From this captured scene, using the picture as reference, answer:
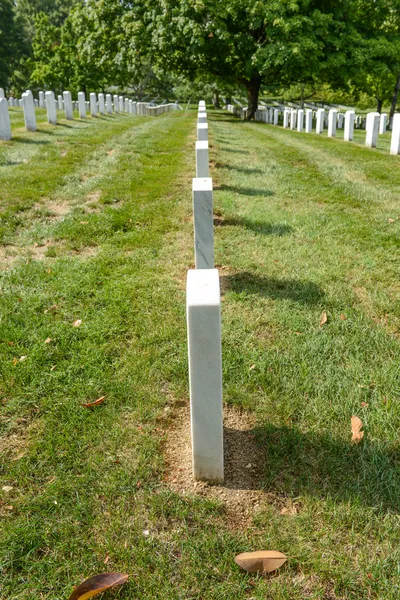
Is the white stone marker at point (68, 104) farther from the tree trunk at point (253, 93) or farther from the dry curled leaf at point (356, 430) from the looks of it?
the dry curled leaf at point (356, 430)

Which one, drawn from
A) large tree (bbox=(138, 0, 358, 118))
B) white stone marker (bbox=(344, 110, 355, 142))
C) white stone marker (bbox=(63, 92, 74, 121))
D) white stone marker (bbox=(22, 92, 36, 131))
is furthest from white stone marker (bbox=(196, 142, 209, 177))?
large tree (bbox=(138, 0, 358, 118))

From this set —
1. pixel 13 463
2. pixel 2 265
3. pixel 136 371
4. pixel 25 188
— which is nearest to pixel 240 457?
pixel 136 371

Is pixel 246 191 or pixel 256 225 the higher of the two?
pixel 246 191

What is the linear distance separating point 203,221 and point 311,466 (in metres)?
2.08

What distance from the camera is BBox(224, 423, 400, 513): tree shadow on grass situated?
2264mm

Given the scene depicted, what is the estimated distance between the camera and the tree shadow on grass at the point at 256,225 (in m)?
5.90

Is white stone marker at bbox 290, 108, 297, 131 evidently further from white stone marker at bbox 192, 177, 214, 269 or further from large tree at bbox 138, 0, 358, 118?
white stone marker at bbox 192, 177, 214, 269

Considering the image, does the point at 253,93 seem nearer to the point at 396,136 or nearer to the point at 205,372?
the point at 396,136

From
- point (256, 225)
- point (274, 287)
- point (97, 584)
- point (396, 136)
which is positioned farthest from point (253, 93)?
point (97, 584)

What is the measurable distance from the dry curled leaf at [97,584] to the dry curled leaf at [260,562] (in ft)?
1.53

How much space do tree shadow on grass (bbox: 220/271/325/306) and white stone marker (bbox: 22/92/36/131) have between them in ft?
36.7

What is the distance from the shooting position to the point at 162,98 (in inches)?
2466

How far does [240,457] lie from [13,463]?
46.1 inches

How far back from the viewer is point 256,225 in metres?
6.14
